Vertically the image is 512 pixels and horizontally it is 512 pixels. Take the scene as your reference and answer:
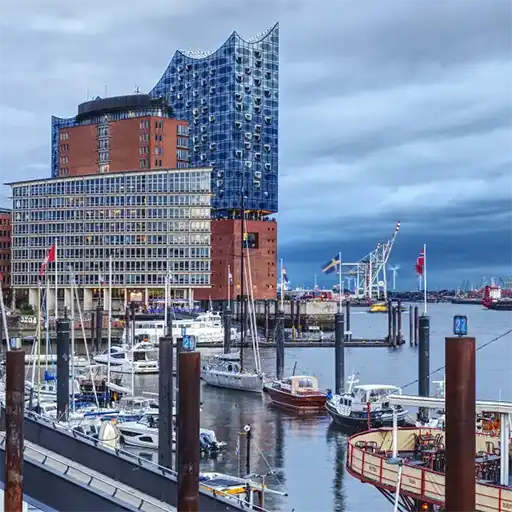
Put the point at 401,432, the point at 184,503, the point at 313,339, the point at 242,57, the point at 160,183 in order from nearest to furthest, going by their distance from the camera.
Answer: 1. the point at 184,503
2. the point at 401,432
3. the point at 313,339
4. the point at 160,183
5. the point at 242,57

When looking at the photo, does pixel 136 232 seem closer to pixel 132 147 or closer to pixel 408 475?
pixel 132 147

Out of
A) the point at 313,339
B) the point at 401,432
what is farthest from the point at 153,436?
the point at 313,339

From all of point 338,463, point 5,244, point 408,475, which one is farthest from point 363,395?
point 5,244

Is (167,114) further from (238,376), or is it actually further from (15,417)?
(15,417)

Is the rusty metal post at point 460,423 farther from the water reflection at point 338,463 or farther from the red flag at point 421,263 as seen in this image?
the red flag at point 421,263

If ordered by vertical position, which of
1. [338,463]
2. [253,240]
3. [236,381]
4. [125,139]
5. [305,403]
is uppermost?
[125,139]

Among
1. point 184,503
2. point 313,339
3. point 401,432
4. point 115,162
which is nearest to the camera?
point 184,503

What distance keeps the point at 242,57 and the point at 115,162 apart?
34.4m

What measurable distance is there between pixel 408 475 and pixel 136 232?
440 ft

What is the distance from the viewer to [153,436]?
48.4 meters

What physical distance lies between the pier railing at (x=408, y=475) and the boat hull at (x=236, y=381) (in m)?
44.8

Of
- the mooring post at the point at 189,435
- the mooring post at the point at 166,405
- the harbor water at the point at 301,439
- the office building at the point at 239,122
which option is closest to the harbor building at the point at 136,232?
the office building at the point at 239,122

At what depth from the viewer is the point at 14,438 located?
2167 cm

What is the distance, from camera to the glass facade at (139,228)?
511 ft
